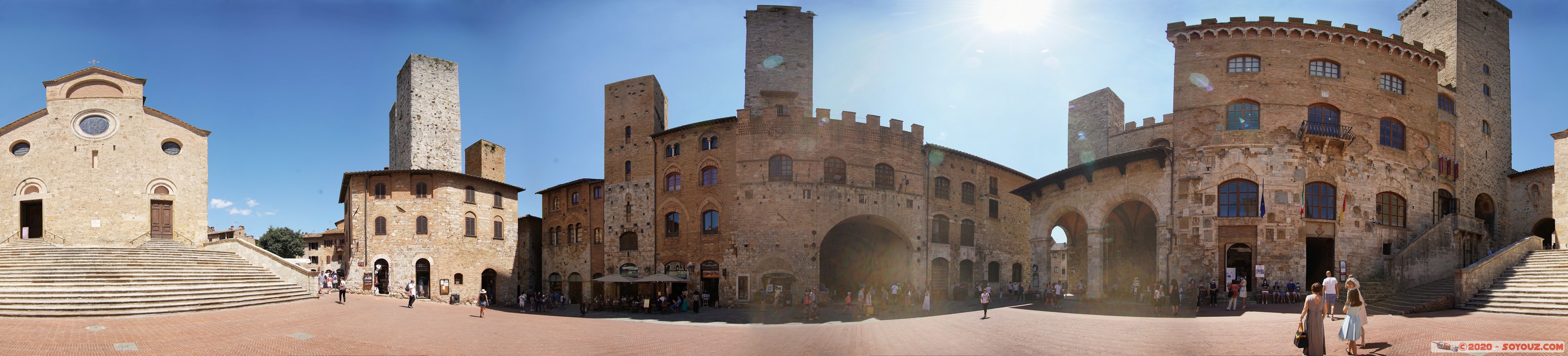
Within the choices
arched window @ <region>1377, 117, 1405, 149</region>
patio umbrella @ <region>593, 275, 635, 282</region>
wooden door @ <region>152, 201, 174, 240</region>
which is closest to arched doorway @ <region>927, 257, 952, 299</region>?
patio umbrella @ <region>593, 275, 635, 282</region>

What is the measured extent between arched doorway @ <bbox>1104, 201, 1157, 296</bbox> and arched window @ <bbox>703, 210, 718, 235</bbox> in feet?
59.7

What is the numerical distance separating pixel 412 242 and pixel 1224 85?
37.1m

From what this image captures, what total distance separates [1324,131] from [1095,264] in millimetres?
9091

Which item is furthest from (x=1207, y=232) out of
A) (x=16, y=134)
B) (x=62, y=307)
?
(x=16, y=134)

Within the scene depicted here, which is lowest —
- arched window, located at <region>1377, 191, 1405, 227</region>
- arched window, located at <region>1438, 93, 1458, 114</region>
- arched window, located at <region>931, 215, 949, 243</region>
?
arched window, located at <region>931, 215, 949, 243</region>

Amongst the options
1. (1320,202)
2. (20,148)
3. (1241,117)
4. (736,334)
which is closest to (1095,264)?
(1241,117)

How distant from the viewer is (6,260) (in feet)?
84.1

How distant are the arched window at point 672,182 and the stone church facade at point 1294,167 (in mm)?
16412

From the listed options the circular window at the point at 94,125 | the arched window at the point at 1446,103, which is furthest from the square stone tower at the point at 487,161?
the arched window at the point at 1446,103

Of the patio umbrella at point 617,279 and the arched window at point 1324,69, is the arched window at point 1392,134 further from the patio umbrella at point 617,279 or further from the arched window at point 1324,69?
the patio umbrella at point 617,279

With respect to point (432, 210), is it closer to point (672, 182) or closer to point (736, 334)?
point (672, 182)

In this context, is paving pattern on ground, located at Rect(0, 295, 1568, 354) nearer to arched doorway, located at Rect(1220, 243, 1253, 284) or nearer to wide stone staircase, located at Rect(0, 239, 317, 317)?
wide stone staircase, located at Rect(0, 239, 317, 317)

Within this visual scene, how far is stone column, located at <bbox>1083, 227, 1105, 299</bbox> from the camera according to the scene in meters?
27.5

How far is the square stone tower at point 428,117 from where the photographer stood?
4172 cm
